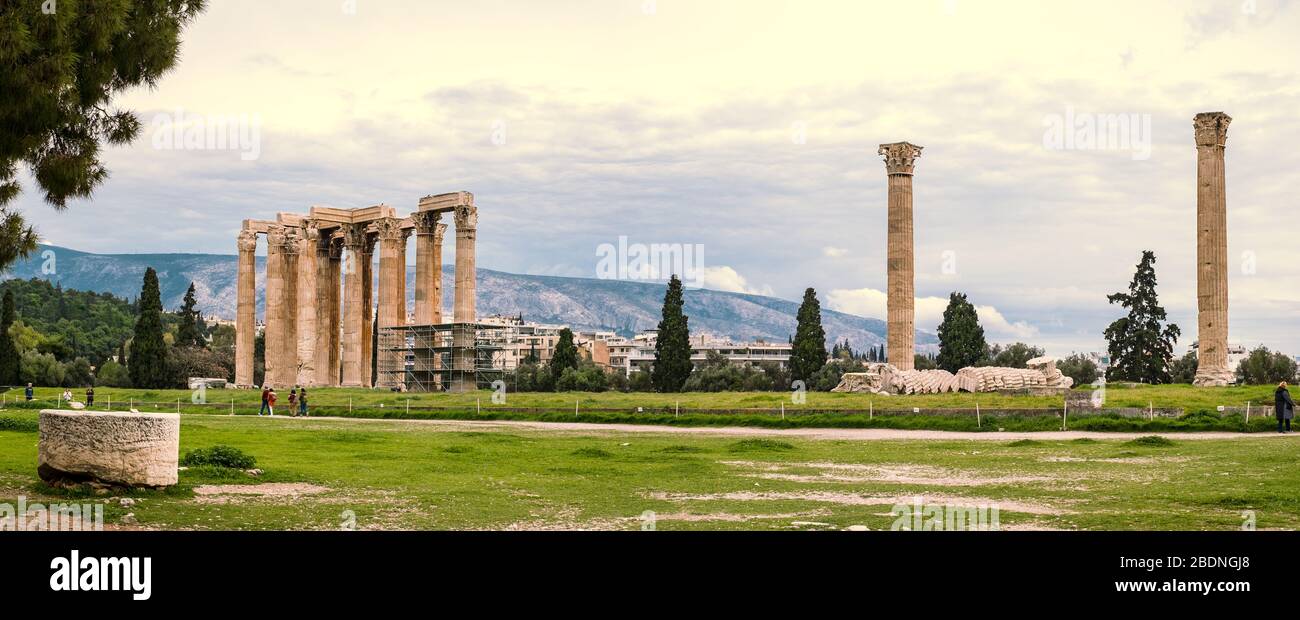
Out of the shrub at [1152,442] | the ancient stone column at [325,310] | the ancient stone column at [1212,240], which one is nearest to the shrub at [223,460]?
the shrub at [1152,442]

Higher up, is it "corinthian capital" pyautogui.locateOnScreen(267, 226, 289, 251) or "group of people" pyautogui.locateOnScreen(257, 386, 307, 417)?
"corinthian capital" pyautogui.locateOnScreen(267, 226, 289, 251)

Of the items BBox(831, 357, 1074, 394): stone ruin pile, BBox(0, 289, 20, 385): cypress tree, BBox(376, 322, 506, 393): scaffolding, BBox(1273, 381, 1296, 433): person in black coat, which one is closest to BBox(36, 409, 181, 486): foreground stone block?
BBox(1273, 381, 1296, 433): person in black coat

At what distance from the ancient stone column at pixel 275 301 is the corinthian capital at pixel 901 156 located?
40081mm

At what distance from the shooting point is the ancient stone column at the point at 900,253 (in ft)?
185

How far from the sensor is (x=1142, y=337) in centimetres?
7875

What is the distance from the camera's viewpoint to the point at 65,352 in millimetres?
101312

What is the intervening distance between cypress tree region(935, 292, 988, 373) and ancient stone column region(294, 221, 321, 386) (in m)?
45.0

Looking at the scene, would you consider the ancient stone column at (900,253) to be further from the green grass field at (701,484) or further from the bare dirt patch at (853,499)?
the bare dirt patch at (853,499)

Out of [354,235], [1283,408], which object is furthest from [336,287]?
[1283,408]

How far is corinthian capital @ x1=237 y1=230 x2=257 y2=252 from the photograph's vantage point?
81.9m

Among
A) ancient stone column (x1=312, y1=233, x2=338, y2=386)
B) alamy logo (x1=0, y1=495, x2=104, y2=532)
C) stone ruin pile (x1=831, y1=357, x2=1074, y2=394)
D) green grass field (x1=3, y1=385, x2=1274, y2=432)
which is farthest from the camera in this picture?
ancient stone column (x1=312, y1=233, x2=338, y2=386)

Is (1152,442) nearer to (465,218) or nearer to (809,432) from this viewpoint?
(809,432)

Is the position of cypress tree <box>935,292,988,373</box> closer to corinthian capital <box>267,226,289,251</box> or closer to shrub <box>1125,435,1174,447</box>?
corinthian capital <box>267,226,289,251</box>
